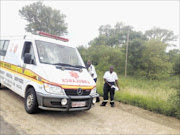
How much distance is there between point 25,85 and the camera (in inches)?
183

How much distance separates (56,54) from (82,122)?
7.22 feet

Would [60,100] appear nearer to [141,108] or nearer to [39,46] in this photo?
[39,46]

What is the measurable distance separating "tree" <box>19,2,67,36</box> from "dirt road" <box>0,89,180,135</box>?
29.3 metres

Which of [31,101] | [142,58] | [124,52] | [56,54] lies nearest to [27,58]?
[56,54]

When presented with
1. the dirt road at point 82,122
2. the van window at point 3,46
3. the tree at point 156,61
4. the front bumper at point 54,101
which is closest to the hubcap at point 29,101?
the dirt road at point 82,122

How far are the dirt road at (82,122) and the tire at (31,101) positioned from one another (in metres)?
0.16

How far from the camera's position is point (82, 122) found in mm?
4270

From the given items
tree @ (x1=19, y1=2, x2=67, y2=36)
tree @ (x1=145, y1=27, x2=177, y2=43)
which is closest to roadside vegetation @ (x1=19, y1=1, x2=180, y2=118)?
tree @ (x1=19, y1=2, x2=67, y2=36)

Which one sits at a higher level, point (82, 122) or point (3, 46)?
point (3, 46)

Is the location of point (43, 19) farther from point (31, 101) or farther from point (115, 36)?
point (31, 101)

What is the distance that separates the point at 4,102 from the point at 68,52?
2747 millimetres

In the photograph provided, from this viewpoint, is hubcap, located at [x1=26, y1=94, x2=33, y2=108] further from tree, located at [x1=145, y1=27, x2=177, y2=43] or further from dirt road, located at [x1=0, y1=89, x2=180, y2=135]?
tree, located at [x1=145, y1=27, x2=177, y2=43]

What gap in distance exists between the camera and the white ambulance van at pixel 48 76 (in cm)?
394

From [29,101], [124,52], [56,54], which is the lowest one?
[29,101]
